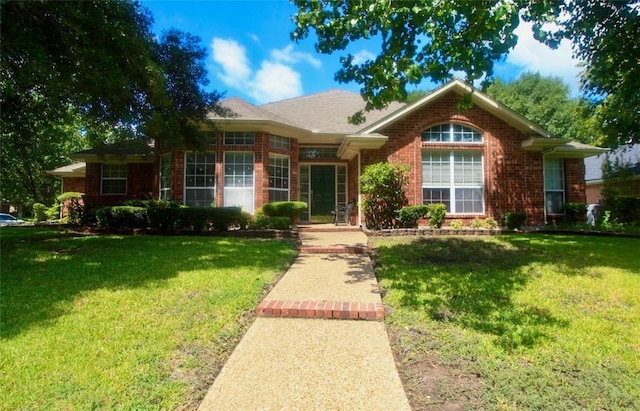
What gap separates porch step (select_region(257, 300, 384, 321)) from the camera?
175 inches

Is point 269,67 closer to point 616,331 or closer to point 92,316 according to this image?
point 92,316

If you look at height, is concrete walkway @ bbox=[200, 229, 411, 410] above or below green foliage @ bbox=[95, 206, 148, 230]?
below

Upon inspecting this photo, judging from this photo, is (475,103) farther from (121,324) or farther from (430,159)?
(121,324)

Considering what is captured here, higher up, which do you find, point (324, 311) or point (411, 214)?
point (411, 214)

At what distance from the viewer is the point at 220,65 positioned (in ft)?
39.4

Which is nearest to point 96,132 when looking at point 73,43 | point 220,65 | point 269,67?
point 220,65

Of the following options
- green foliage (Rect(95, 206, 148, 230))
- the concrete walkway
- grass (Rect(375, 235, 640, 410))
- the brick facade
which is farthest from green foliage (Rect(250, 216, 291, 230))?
the concrete walkway

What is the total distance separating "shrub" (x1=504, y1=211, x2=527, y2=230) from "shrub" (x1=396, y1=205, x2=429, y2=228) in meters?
3.10

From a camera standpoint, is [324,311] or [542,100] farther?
[542,100]

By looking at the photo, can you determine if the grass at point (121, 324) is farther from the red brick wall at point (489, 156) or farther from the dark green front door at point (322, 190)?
the dark green front door at point (322, 190)

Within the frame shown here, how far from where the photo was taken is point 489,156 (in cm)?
1277

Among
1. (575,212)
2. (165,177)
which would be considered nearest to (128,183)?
(165,177)

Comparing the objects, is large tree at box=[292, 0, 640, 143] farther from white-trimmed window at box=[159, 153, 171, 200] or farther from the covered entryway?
white-trimmed window at box=[159, 153, 171, 200]

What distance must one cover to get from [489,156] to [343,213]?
5823 millimetres
